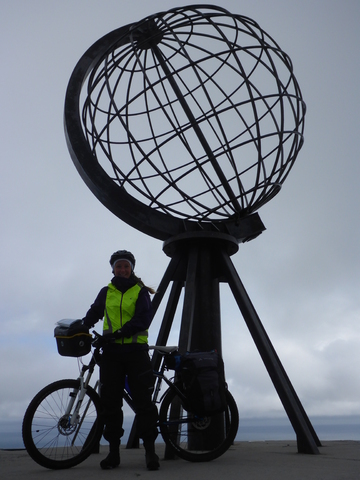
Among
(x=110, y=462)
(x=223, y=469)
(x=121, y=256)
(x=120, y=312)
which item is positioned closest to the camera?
(x=223, y=469)

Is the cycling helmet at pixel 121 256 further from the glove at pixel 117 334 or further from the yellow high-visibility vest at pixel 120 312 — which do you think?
the glove at pixel 117 334

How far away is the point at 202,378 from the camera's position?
149 inches

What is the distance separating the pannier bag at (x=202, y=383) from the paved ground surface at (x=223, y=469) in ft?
1.29

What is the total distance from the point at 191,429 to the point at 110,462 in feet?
2.20

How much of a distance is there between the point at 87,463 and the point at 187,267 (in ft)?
7.74

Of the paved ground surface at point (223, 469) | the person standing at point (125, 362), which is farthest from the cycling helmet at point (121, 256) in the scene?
the paved ground surface at point (223, 469)

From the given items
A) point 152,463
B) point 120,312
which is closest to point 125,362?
point 120,312

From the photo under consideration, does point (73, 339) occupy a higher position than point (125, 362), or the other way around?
point (73, 339)

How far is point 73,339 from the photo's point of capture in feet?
12.6

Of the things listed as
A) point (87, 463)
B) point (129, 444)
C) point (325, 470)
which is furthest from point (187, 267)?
point (325, 470)

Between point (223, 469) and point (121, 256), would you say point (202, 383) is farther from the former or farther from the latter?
point (121, 256)

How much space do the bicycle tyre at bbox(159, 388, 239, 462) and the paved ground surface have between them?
9cm

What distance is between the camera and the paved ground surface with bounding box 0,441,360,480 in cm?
313

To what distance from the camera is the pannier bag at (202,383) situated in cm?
375
